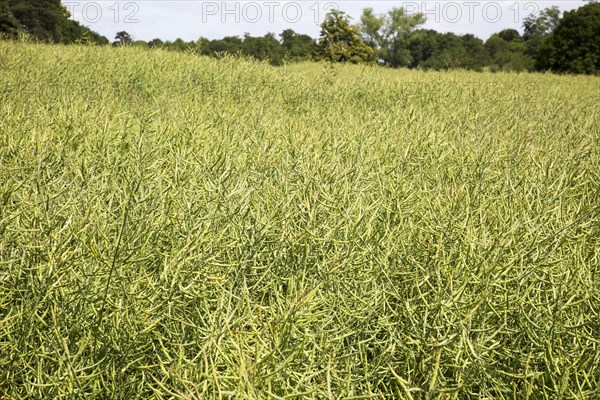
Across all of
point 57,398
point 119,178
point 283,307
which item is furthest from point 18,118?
point 283,307

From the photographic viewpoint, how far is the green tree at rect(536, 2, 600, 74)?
25734mm

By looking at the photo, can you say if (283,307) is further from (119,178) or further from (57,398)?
(119,178)

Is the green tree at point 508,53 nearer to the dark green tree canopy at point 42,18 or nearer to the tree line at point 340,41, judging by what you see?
the tree line at point 340,41

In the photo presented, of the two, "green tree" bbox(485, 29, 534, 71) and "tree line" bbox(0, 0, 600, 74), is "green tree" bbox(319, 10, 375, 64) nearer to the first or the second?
"tree line" bbox(0, 0, 600, 74)

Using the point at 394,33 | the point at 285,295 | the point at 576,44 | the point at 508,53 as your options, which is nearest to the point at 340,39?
the point at 576,44

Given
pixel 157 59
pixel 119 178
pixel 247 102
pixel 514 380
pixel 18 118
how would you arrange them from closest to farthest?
1. pixel 514 380
2. pixel 119 178
3. pixel 18 118
4. pixel 247 102
5. pixel 157 59

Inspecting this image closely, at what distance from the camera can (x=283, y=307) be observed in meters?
1.38

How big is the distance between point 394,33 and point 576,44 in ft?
151

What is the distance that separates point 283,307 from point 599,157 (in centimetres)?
298

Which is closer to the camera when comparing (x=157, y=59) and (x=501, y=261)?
(x=501, y=261)

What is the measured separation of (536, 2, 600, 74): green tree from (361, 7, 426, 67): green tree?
40634 millimetres

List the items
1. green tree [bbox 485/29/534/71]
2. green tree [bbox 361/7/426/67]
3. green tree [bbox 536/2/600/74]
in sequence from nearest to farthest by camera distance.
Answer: green tree [bbox 536/2/600/74] → green tree [bbox 485/29/534/71] → green tree [bbox 361/7/426/67]

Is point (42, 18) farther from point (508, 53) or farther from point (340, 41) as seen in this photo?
point (508, 53)

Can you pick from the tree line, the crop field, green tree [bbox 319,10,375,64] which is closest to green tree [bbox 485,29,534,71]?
the tree line
